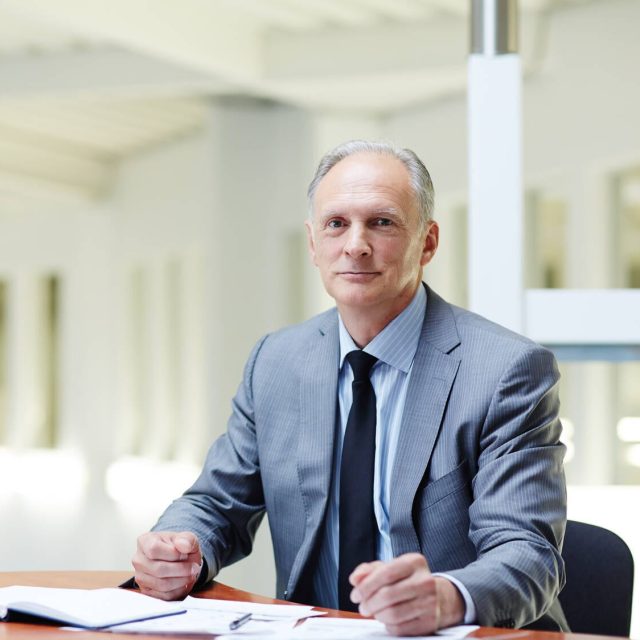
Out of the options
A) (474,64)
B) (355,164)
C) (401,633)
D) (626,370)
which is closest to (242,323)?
(626,370)

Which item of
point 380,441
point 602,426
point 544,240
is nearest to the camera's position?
point 380,441

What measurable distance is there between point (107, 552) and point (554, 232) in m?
5.56

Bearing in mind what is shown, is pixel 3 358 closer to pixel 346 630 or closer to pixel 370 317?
pixel 370 317

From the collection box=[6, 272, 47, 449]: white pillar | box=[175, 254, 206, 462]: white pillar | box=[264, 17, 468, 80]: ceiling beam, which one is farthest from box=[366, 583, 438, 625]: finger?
box=[6, 272, 47, 449]: white pillar

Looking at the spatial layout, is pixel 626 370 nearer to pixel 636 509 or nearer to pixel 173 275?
pixel 636 509

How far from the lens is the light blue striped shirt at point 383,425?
225 cm

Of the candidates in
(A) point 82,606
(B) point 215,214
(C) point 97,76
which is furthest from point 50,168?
(A) point 82,606

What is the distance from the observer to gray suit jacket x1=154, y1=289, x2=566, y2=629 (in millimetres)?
1995

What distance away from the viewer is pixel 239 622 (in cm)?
178

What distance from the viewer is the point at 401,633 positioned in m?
1.70

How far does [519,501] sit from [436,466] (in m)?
0.21

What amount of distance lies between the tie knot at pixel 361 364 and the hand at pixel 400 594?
2.14 feet

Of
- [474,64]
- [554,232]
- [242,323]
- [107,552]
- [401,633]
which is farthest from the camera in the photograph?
[107,552]

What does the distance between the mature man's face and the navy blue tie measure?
0.22 m
